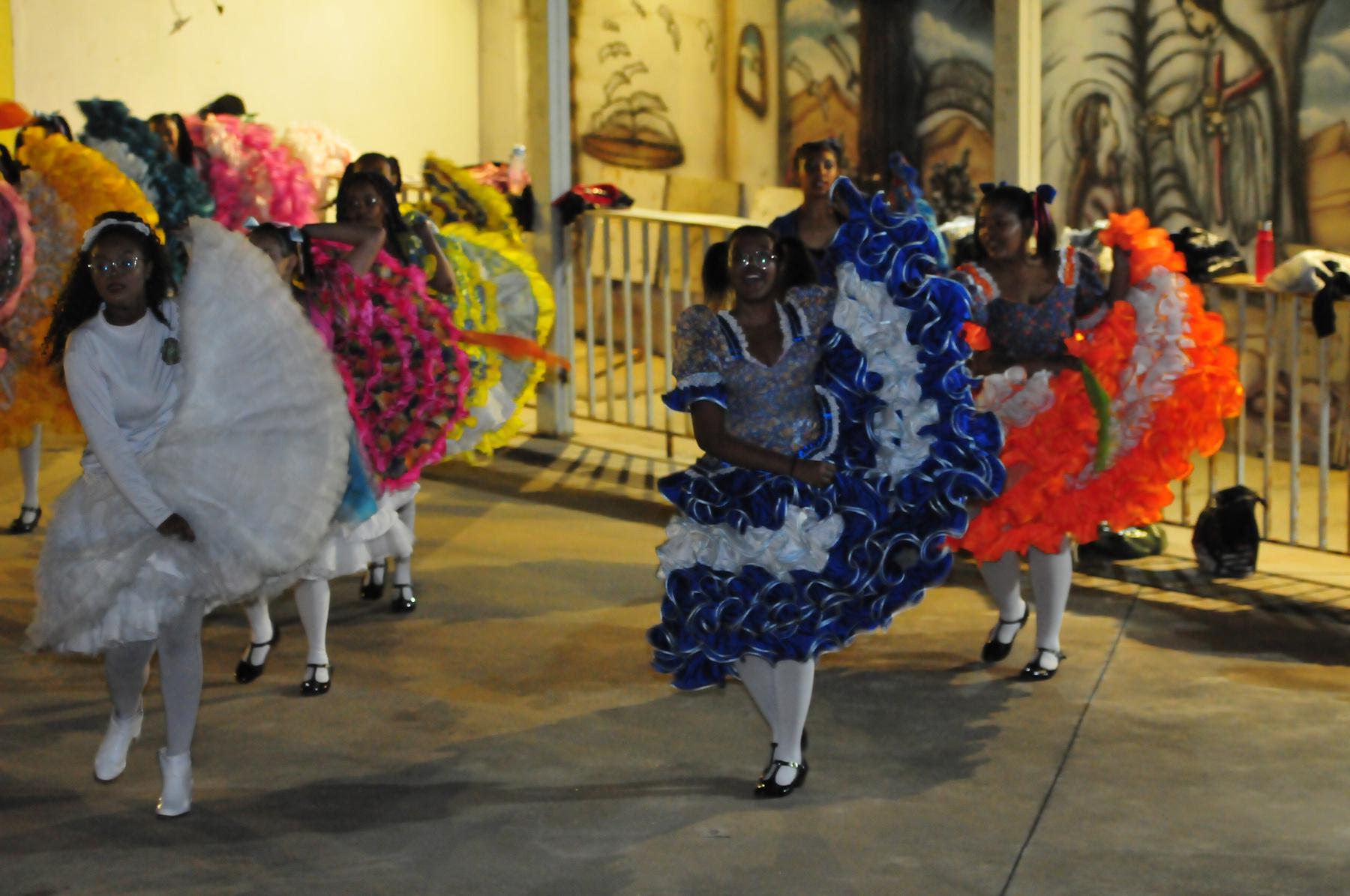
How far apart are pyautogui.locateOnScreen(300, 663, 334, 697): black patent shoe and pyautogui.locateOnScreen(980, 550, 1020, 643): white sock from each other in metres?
2.44

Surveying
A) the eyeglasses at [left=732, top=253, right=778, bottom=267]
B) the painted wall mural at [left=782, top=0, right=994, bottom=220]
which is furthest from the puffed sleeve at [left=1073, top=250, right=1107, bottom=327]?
the painted wall mural at [left=782, top=0, right=994, bottom=220]

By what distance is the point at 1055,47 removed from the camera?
11375mm

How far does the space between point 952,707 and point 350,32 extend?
10.1 m

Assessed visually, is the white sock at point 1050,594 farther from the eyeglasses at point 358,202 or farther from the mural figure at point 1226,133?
the mural figure at point 1226,133

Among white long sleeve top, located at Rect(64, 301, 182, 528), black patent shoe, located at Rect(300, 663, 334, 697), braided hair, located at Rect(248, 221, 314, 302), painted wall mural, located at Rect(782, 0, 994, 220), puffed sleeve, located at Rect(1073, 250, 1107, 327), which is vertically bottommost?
black patent shoe, located at Rect(300, 663, 334, 697)

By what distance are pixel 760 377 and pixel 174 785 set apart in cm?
211

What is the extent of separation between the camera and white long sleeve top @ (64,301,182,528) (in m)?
5.30

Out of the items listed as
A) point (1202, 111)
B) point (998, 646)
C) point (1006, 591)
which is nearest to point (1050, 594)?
point (1006, 591)

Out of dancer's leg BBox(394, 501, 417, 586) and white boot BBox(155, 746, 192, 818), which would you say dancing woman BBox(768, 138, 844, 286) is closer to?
dancer's leg BBox(394, 501, 417, 586)

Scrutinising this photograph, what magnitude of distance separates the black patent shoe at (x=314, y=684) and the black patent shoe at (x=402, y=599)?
1.04 m

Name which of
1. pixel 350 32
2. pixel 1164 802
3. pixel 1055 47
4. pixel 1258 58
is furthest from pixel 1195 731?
pixel 350 32

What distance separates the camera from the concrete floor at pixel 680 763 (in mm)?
5211

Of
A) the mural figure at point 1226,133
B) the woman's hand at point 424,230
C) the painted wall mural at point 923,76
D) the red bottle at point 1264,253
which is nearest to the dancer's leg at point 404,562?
the woman's hand at point 424,230

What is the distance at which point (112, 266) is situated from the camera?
5.37 metres
